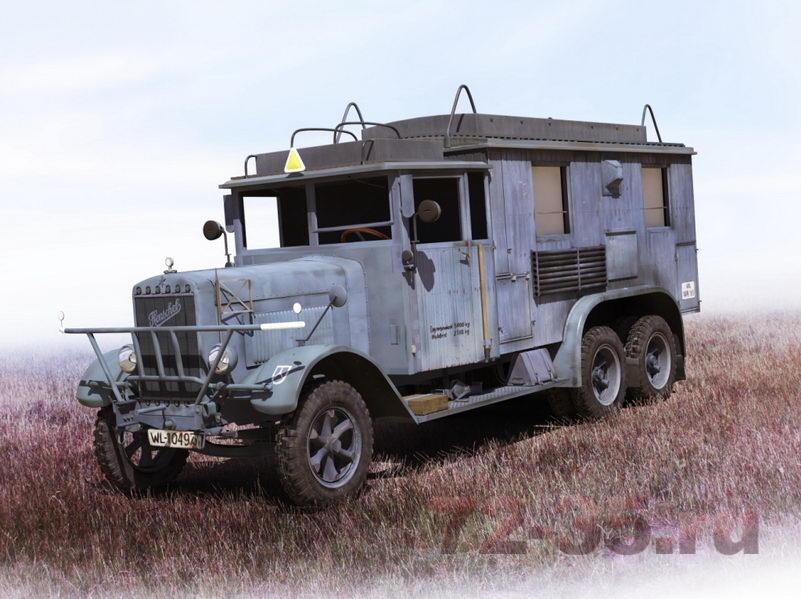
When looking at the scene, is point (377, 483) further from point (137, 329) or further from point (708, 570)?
point (708, 570)

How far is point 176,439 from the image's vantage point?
729 cm

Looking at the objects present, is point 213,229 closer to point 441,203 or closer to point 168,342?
point 168,342

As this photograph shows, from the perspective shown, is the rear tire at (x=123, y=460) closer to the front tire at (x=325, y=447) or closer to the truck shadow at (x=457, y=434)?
the front tire at (x=325, y=447)

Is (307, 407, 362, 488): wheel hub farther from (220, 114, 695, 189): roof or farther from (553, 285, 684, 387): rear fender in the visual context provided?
(553, 285, 684, 387): rear fender

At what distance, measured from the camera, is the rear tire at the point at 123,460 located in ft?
26.1

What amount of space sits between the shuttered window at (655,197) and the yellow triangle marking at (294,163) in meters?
4.45

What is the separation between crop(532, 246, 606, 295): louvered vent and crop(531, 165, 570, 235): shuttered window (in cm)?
25

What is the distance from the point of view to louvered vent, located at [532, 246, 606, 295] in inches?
379

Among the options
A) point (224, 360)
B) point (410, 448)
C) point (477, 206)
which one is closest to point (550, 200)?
point (477, 206)

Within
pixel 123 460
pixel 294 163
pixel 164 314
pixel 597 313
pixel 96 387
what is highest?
pixel 294 163

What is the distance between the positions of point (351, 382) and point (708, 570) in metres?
3.13

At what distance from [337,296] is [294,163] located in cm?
115

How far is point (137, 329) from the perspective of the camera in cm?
751

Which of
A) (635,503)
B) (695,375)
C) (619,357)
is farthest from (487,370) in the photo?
(695,375)
